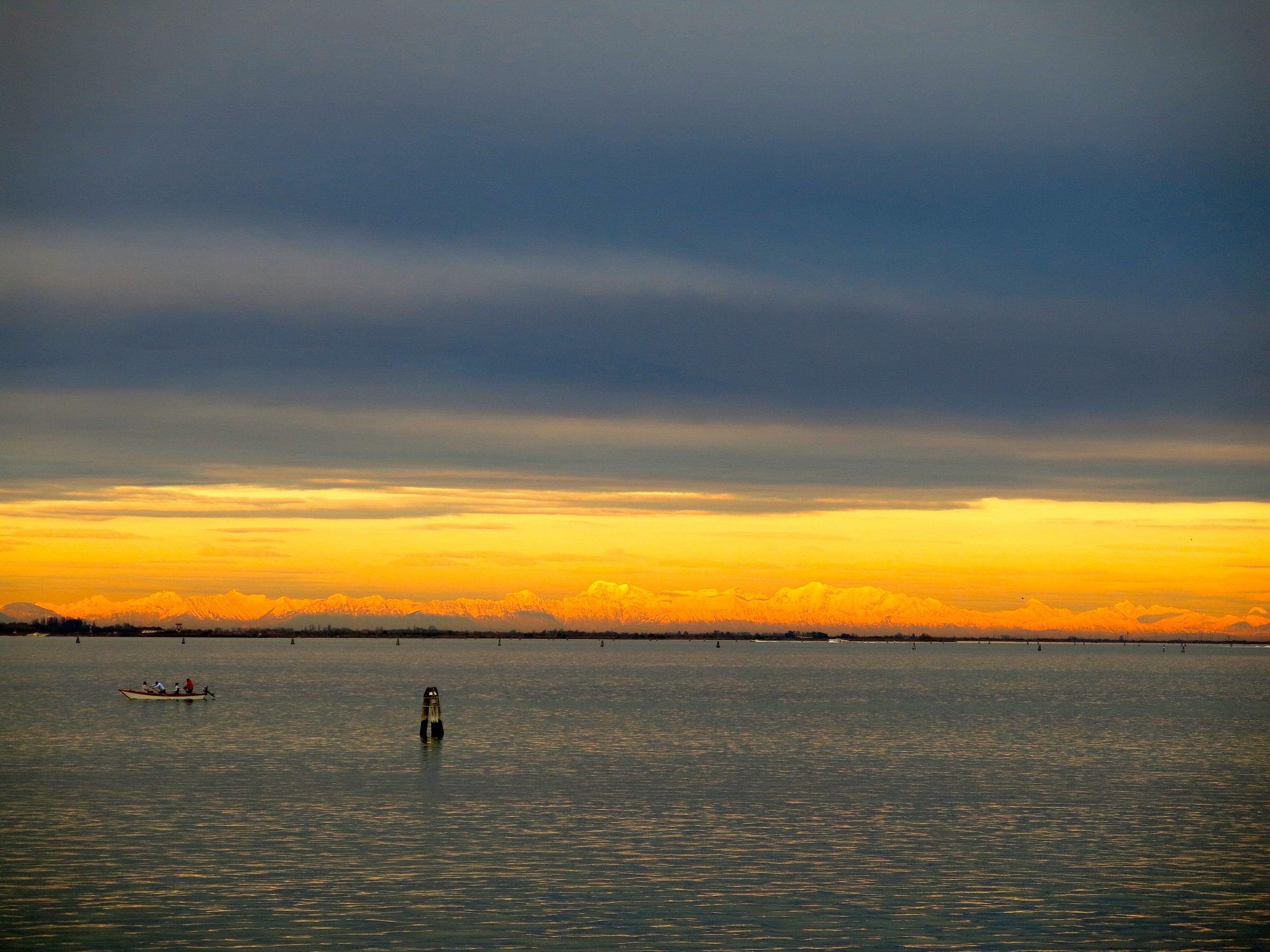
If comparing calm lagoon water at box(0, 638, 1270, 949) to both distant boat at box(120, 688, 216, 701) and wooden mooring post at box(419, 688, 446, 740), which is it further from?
distant boat at box(120, 688, 216, 701)

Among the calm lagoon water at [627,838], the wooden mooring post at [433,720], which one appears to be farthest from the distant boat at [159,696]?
the wooden mooring post at [433,720]

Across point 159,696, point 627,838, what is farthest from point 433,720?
Result: point 159,696

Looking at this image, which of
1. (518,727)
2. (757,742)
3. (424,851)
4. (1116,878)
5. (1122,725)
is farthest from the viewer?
(1122,725)

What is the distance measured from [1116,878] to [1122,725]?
2840 inches

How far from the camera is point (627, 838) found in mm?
46969

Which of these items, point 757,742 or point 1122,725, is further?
point 1122,725

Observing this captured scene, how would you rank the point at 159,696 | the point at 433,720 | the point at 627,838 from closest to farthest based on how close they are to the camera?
the point at 627,838 < the point at 433,720 < the point at 159,696

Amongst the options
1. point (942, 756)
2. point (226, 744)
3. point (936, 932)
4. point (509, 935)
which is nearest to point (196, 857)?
point (509, 935)

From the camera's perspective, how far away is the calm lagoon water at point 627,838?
1340 inches

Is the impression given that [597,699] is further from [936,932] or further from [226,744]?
[936,932]

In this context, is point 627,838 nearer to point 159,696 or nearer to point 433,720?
point 433,720

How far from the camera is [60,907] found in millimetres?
35312

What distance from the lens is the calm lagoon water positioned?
112ft

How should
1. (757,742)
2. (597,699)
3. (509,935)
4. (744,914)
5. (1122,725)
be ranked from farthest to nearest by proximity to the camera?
(597,699), (1122,725), (757,742), (744,914), (509,935)
